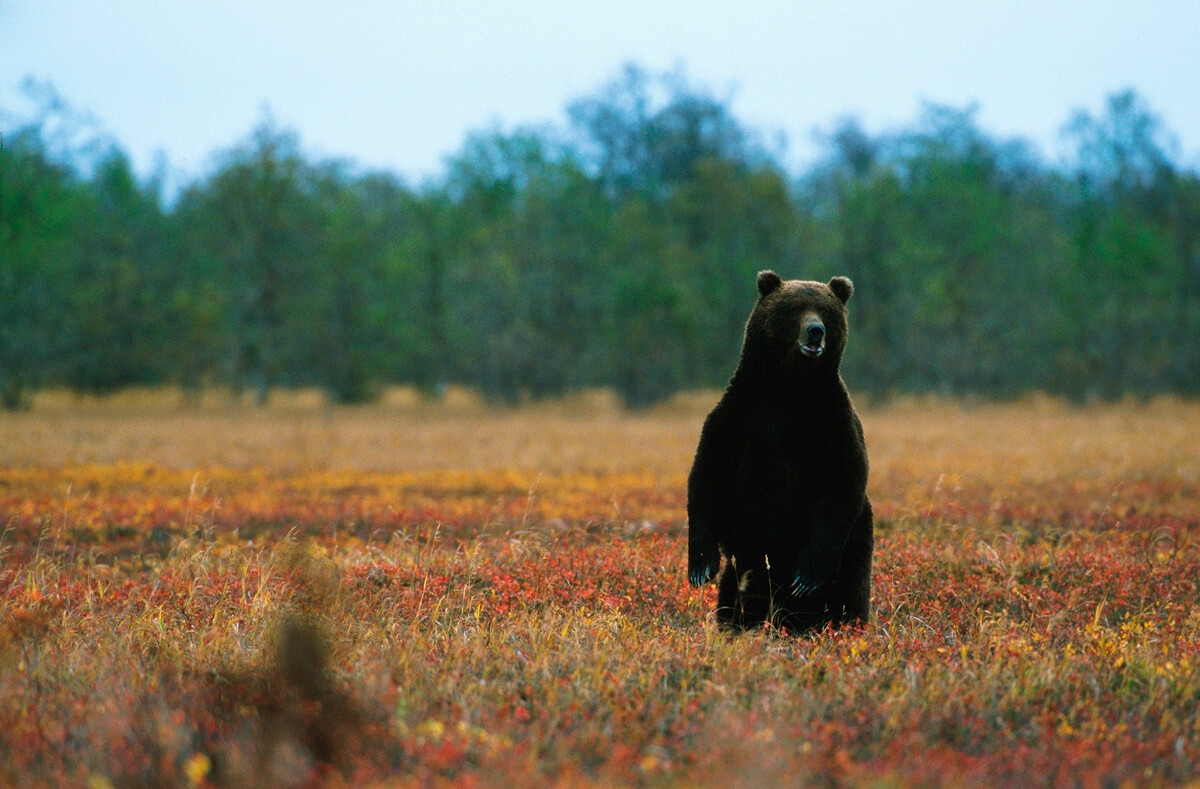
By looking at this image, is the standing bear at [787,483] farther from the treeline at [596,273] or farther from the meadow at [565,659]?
the treeline at [596,273]

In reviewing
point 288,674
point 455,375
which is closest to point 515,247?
point 455,375

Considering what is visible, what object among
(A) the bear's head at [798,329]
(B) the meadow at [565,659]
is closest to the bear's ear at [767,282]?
(A) the bear's head at [798,329]

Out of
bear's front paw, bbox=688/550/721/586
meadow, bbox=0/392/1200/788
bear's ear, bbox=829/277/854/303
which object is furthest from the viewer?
bear's ear, bbox=829/277/854/303

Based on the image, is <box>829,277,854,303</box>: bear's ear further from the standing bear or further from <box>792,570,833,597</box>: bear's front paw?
<box>792,570,833,597</box>: bear's front paw

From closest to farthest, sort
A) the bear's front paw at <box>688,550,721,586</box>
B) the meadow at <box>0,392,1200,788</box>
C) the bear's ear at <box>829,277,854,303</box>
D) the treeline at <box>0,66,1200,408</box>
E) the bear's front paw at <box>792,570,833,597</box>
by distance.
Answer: the meadow at <box>0,392,1200,788</box>
the bear's front paw at <box>792,570,833,597</box>
the bear's front paw at <box>688,550,721,586</box>
the bear's ear at <box>829,277,854,303</box>
the treeline at <box>0,66,1200,408</box>

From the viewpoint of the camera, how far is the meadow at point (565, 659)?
10.8 feet

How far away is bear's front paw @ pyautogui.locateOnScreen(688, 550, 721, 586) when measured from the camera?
16.1 feet

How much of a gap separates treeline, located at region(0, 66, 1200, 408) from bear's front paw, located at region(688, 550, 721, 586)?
31272mm

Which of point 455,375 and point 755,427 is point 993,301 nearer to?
point 455,375

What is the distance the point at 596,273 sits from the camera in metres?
38.2

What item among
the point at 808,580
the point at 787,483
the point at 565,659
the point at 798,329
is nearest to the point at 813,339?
the point at 798,329

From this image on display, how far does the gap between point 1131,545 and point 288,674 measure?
774 centimetres

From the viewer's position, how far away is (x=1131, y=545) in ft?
27.1

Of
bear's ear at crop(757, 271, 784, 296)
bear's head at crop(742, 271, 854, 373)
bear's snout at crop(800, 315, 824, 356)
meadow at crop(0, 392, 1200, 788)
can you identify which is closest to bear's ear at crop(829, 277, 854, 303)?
bear's head at crop(742, 271, 854, 373)
